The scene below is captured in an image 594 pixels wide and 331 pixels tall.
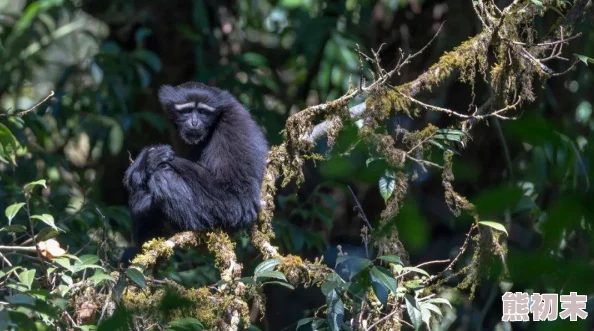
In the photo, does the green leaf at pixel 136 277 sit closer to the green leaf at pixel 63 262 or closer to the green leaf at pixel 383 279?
the green leaf at pixel 63 262

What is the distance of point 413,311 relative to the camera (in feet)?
9.73

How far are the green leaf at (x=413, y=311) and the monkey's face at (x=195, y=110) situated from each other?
9.00ft

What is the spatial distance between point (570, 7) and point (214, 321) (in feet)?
8.89

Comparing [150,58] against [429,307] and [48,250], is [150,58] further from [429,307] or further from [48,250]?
[429,307]

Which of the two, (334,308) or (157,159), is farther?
(157,159)

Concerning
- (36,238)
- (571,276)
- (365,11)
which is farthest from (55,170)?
(571,276)

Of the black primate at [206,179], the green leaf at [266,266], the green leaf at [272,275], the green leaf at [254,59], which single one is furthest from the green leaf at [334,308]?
the green leaf at [254,59]

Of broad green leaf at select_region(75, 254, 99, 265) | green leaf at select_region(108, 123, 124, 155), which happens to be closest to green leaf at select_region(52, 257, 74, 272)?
broad green leaf at select_region(75, 254, 99, 265)

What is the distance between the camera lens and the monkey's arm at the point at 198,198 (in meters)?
4.74

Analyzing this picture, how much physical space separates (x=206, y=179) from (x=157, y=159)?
33 centimetres

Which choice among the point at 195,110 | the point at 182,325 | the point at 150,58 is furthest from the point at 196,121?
the point at 182,325

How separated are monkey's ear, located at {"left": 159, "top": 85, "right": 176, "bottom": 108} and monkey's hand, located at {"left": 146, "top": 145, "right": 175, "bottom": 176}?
69 centimetres

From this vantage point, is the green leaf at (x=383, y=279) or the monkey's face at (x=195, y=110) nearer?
the green leaf at (x=383, y=279)

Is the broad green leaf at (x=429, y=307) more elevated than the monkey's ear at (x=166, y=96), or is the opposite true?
the monkey's ear at (x=166, y=96)
